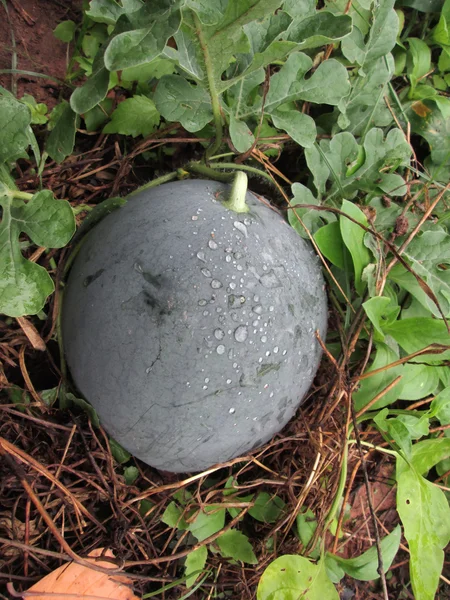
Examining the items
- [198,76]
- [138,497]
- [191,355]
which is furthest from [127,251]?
[138,497]

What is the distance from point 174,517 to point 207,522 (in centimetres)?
10

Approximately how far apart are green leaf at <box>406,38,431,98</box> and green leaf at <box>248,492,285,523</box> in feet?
4.82

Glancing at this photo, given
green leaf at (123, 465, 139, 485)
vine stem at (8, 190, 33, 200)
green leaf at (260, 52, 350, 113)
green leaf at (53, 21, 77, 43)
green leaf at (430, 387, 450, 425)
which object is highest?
green leaf at (53, 21, 77, 43)

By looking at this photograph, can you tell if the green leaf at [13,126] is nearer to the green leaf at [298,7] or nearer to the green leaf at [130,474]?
the green leaf at [298,7]

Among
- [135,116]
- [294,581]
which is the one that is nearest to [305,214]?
[135,116]

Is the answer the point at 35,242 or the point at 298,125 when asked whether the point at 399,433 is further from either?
the point at 35,242

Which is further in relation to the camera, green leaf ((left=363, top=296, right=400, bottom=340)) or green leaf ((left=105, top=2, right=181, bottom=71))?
green leaf ((left=363, top=296, right=400, bottom=340))

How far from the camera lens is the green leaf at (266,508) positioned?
168 cm

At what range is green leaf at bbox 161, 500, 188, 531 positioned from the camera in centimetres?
157

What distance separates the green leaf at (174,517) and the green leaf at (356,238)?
0.83 m

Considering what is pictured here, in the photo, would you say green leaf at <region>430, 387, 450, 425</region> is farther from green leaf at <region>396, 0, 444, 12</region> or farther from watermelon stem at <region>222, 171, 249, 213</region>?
green leaf at <region>396, 0, 444, 12</region>

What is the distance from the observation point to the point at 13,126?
4.15 ft

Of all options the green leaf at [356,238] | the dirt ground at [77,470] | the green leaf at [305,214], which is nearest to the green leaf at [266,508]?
the dirt ground at [77,470]

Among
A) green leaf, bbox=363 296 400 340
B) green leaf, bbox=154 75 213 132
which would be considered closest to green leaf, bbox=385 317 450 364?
green leaf, bbox=363 296 400 340
